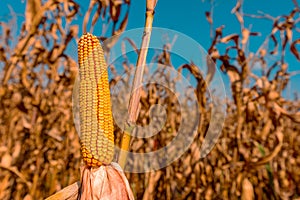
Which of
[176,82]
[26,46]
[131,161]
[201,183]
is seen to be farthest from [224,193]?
[26,46]

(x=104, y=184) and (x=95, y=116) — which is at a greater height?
(x=95, y=116)

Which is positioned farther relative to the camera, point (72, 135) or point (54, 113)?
point (54, 113)

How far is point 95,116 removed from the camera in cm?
75

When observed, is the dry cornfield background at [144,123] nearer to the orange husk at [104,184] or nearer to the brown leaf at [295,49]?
the brown leaf at [295,49]

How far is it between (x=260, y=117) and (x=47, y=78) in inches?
80.5

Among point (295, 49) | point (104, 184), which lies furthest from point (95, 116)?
point (295, 49)

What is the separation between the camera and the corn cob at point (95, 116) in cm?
75

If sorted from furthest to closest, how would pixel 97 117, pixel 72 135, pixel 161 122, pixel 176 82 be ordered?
pixel 176 82, pixel 161 122, pixel 72 135, pixel 97 117

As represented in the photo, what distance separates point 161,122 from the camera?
11.1 ft

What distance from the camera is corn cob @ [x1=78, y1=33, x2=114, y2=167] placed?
752 mm

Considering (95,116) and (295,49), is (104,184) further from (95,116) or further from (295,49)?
(295,49)

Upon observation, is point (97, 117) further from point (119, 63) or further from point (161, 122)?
point (119, 63)

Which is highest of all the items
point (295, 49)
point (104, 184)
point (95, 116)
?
point (295, 49)

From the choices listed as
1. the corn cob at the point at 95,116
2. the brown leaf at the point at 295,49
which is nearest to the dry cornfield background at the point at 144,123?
the brown leaf at the point at 295,49
